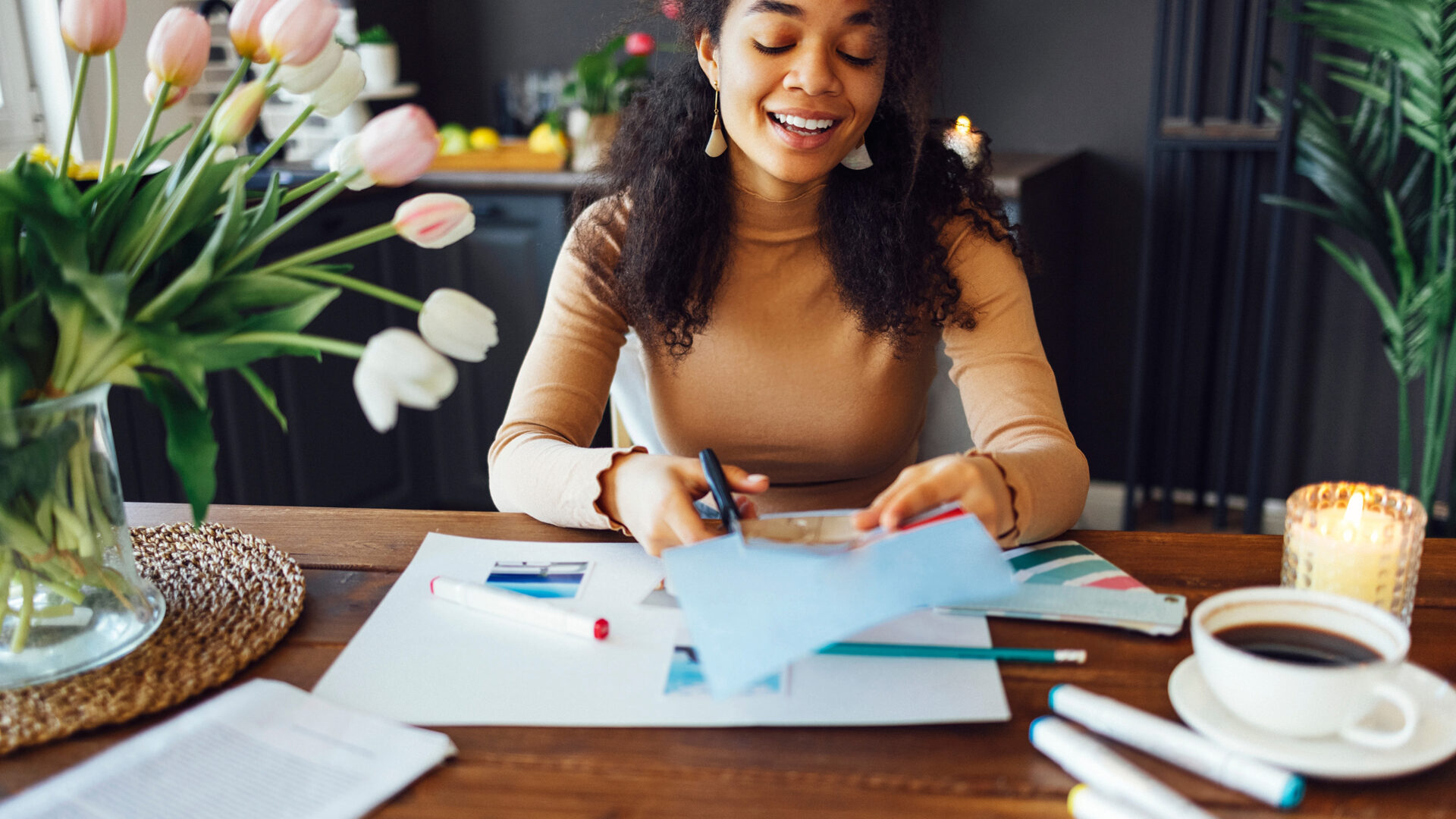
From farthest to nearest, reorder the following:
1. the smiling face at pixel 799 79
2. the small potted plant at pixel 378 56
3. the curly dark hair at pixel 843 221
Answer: the small potted plant at pixel 378 56, the curly dark hair at pixel 843 221, the smiling face at pixel 799 79

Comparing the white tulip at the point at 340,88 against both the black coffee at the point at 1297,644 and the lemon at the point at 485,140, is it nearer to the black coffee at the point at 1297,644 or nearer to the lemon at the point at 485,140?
the black coffee at the point at 1297,644

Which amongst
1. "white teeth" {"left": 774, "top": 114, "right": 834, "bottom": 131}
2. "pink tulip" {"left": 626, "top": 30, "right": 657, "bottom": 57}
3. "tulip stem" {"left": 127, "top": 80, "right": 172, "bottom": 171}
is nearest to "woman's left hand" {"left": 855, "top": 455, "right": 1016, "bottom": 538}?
"white teeth" {"left": 774, "top": 114, "right": 834, "bottom": 131}

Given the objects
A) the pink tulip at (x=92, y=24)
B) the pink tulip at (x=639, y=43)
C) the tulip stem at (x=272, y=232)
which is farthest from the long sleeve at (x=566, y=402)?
the pink tulip at (x=639, y=43)

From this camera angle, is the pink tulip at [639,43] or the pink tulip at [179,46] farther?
the pink tulip at [639,43]

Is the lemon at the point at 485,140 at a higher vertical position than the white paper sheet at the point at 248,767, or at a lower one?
higher

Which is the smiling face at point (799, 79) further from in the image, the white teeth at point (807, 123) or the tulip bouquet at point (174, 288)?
the tulip bouquet at point (174, 288)

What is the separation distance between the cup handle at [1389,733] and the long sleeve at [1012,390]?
330 mm

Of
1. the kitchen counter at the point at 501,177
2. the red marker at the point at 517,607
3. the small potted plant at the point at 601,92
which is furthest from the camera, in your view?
the small potted plant at the point at 601,92

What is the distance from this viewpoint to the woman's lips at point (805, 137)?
114 centimetres

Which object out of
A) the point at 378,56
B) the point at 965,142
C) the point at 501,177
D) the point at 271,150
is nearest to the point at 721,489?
the point at 271,150

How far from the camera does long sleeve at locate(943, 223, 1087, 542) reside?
931mm

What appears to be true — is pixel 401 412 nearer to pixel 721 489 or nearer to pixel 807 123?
A: pixel 807 123

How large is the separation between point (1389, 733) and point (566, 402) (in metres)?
0.77

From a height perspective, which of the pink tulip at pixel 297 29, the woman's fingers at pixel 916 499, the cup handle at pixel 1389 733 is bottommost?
the cup handle at pixel 1389 733
